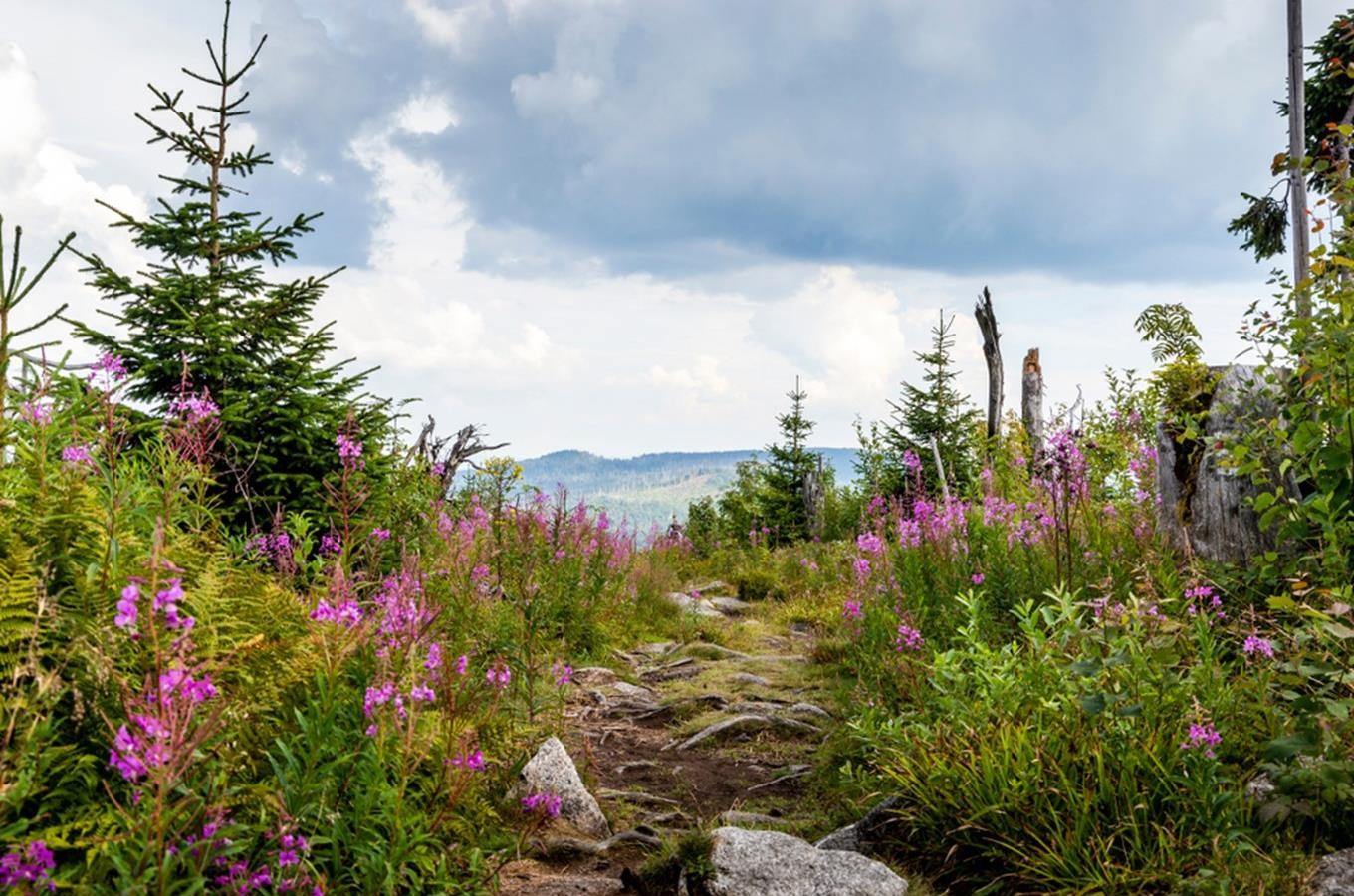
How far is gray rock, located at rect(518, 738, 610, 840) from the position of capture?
4.31 metres

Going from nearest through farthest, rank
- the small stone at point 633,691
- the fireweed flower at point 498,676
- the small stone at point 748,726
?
the fireweed flower at point 498,676
the small stone at point 748,726
the small stone at point 633,691

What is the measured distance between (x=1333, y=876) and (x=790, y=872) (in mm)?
1796

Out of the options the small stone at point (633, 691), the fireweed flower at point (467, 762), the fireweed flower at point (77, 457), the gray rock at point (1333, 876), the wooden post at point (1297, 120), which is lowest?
the small stone at point (633, 691)

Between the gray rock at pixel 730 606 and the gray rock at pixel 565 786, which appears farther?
the gray rock at pixel 730 606

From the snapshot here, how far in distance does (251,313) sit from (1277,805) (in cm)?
763

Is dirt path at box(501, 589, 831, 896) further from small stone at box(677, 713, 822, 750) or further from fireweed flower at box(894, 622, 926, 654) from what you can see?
fireweed flower at box(894, 622, 926, 654)

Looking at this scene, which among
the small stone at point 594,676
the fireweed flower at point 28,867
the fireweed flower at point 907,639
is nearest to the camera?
the fireweed flower at point 28,867

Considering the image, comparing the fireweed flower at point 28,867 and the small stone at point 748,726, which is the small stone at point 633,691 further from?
the fireweed flower at point 28,867

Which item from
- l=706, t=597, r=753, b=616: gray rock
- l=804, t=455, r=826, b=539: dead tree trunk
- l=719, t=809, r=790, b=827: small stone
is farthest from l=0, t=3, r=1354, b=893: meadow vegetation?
l=804, t=455, r=826, b=539: dead tree trunk

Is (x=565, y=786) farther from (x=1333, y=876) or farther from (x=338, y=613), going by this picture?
(x=1333, y=876)

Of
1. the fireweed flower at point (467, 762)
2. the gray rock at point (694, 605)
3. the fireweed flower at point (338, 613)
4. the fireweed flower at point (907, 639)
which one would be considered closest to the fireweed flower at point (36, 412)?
the fireweed flower at point (338, 613)

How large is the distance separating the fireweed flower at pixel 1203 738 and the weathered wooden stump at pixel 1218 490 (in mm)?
2638

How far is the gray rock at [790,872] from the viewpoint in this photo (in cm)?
331

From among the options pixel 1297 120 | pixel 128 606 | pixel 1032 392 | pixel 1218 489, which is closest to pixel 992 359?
pixel 1032 392
